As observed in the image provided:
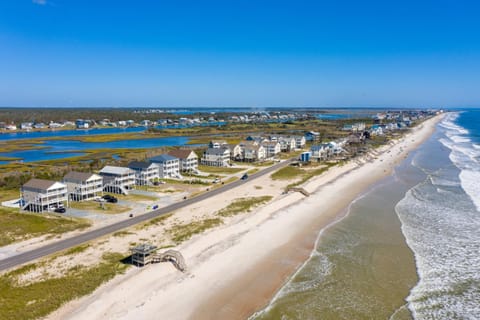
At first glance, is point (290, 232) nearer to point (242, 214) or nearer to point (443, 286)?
point (242, 214)

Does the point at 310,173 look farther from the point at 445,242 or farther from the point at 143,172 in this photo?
the point at 445,242

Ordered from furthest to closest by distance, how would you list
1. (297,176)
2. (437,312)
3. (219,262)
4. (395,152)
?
(395,152)
(297,176)
(219,262)
(437,312)

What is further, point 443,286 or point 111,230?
point 111,230

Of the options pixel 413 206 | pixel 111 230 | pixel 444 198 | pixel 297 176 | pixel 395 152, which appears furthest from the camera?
pixel 395 152

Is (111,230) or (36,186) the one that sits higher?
(36,186)

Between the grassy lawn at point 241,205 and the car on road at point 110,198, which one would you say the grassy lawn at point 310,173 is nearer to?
the grassy lawn at point 241,205

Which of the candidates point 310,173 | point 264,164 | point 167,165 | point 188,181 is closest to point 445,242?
point 310,173

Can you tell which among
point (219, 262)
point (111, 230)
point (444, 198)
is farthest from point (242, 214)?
point (444, 198)

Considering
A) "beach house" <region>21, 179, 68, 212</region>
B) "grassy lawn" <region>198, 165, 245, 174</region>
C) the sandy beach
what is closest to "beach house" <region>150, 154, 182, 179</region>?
"grassy lawn" <region>198, 165, 245, 174</region>
